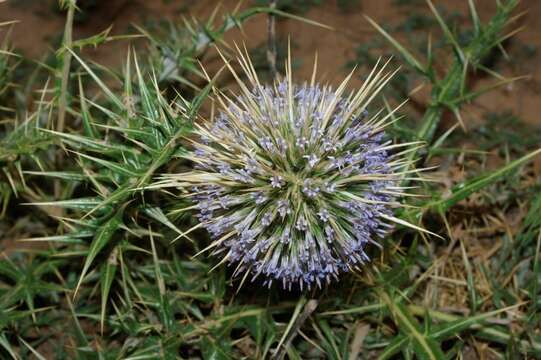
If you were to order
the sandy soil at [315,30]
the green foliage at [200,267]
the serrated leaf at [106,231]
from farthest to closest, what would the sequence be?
the sandy soil at [315,30] → the green foliage at [200,267] → the serrated leaf at [106,231]

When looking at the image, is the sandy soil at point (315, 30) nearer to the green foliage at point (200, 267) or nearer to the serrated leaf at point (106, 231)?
the green foliage at point (200, 267)

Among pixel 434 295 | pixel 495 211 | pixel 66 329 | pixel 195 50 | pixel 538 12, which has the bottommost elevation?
pixel 66 329

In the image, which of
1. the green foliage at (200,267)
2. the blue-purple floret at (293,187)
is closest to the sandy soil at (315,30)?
the green foliage at (200,267)

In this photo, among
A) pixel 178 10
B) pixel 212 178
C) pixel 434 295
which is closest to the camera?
pixel 212 178

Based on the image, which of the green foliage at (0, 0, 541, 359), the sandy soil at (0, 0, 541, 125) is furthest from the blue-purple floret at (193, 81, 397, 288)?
the sandy soil at (0, 0, 541, 125)

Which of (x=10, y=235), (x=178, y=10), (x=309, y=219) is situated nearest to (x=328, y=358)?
(x=309, y=219)

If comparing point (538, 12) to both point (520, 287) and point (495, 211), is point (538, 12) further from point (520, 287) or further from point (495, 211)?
point (520, 287)

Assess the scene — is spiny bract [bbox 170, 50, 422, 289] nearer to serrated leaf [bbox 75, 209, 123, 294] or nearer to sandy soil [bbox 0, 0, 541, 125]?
serrated leaf [bbox 75, 209, 123, 294]

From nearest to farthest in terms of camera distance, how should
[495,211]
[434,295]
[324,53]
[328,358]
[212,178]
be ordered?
[212,178] < [328,358] < [434,295] < [495,211] < [324,53]
